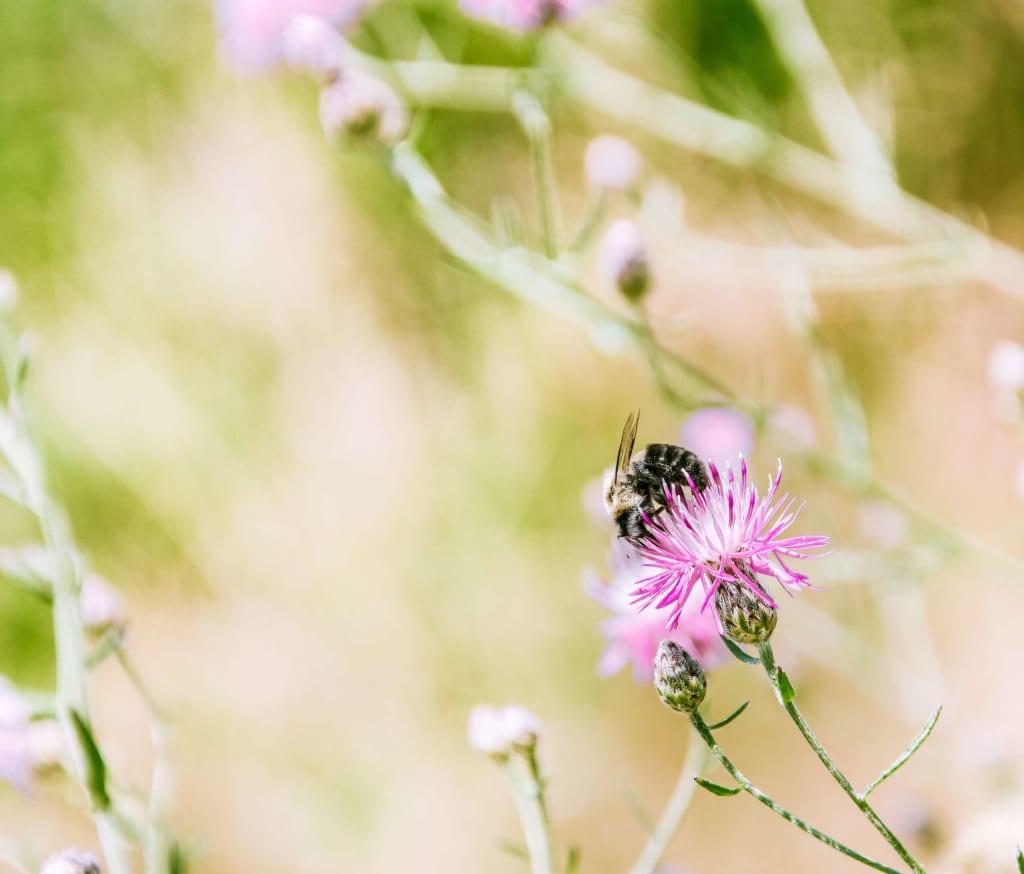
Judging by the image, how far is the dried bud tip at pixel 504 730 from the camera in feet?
1.71

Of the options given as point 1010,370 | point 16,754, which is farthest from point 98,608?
point 1010,370

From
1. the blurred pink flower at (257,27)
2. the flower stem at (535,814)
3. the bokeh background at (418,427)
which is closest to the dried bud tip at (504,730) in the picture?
the flower stem at (535,814)

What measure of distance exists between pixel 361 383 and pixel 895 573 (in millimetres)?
1111

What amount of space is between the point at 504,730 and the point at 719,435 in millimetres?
390

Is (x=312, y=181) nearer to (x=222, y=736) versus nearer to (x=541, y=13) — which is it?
(x=222, y=736)

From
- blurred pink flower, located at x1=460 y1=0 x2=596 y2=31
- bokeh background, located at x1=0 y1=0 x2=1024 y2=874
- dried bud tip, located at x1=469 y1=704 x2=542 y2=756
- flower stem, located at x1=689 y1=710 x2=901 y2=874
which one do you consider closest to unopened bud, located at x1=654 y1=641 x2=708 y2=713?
flower stem, located at x1=689 y1=710 x2=901 y2=874

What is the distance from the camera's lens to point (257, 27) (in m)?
0.97

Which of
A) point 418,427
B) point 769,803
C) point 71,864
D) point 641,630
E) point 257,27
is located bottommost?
point 71,864

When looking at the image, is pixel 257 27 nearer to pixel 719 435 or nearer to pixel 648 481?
pixel 719 435

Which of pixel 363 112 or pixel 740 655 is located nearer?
pixel 740 655

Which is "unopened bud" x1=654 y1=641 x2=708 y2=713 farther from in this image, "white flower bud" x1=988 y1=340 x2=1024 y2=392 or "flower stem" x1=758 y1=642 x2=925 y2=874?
"white flower bud" x1=988 y1=340 x2=1024 y2=392

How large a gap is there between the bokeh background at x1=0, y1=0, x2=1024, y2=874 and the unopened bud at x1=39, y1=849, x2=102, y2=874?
72 centimetres

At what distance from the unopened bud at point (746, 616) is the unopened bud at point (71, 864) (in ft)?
1.01

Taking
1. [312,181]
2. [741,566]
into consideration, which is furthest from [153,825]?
[312,181]
